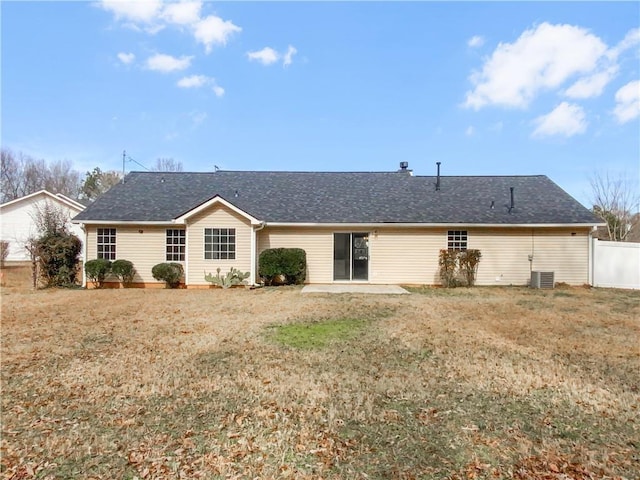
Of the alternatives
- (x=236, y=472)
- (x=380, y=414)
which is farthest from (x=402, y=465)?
(x=236, y=472)

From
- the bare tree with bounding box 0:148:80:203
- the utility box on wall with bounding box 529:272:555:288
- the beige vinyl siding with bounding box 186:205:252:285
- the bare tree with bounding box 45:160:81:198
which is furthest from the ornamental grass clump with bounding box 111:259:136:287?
the bare tree with bounding box 45:160:81:198

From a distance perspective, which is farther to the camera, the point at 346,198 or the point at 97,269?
the point at 346,198

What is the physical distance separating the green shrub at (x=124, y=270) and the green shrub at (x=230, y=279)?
9.61ft

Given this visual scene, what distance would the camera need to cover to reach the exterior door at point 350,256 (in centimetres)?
1452

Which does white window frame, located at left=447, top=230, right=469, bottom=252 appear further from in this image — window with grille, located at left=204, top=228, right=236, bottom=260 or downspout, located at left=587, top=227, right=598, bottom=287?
window with grille, located at left=204, top=228, right=236, bottom=260

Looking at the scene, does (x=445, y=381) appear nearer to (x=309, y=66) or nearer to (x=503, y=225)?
(x=503, y=225)

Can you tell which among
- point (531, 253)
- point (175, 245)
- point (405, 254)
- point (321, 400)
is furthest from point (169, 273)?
point (531, 253)

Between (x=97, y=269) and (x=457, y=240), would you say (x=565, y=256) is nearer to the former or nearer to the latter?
(x=457, y=240)

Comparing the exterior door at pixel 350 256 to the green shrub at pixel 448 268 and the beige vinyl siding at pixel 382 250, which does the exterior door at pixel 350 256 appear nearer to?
the beige vinyl siding at pixel 382 250

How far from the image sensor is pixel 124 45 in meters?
12.2

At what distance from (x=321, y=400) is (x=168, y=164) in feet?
151

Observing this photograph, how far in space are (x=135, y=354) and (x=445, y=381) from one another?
4603 mm

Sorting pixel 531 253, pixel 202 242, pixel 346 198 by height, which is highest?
pixel 346 198

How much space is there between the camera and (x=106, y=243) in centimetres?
1408
